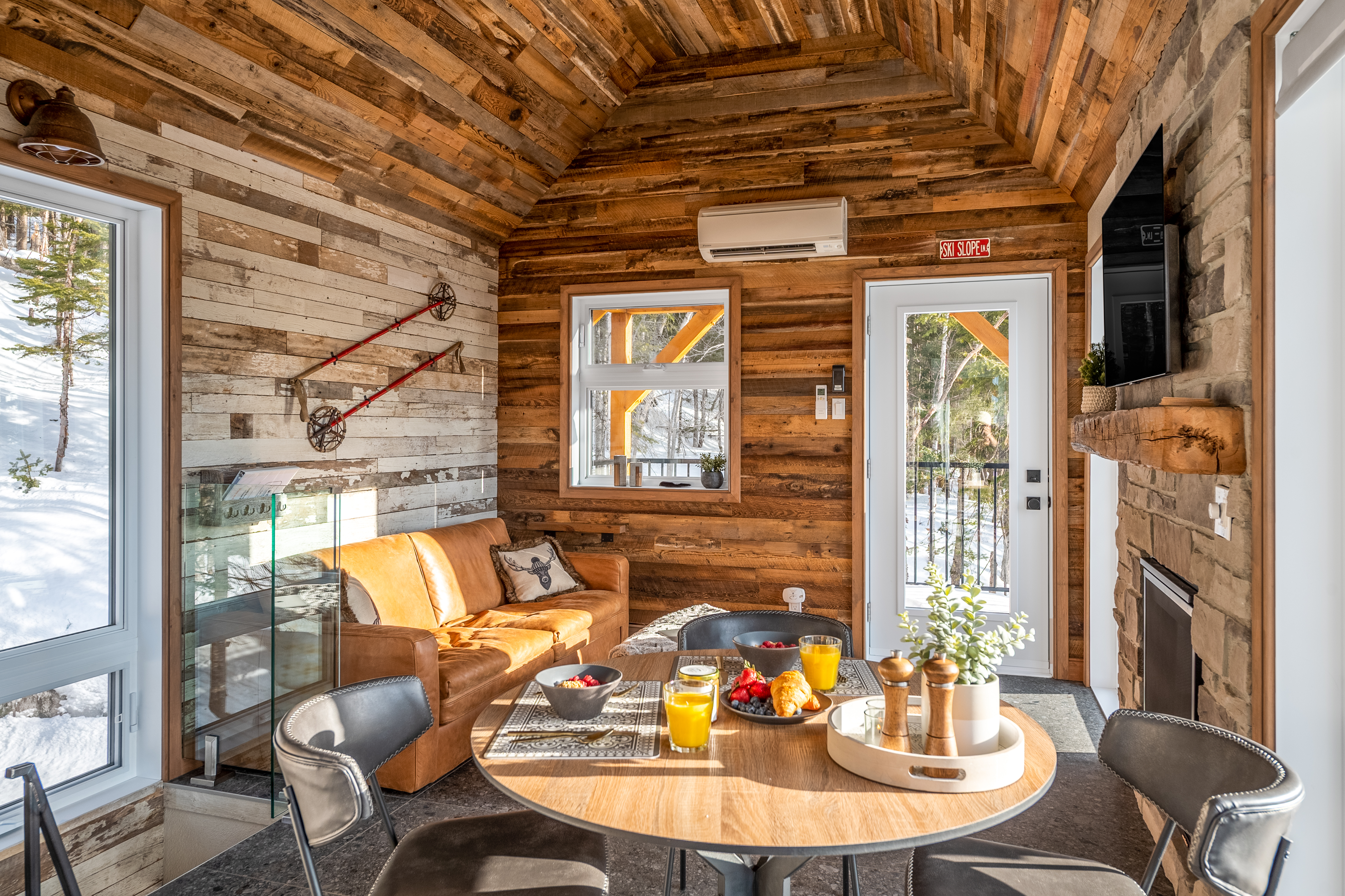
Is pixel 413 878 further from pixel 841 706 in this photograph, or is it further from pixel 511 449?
pixel 511 449

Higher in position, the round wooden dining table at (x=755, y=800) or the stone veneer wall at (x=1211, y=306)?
the stone veneer wall at (x=1211, y=306)

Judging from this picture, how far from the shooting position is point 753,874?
1.69m

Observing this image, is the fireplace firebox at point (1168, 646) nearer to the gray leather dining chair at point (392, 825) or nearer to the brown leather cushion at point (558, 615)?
the gray leather dining chair at point (392, 825)

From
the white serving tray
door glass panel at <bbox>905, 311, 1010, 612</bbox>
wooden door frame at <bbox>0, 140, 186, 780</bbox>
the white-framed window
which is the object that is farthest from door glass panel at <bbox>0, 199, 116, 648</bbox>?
door glass panel at <bbox>905, 311, 1010, 612</bbox>

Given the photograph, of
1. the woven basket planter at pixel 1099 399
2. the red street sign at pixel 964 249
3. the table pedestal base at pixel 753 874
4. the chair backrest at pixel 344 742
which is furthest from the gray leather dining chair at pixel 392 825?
the red street sign at pixel 964 249

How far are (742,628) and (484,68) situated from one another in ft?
8.89

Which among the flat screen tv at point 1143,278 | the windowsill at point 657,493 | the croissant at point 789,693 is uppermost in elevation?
the flat screen tv at point 1143,278

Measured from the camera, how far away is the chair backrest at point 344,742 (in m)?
1.48

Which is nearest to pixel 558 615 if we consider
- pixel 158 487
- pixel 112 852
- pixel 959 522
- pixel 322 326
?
pixel 322 326

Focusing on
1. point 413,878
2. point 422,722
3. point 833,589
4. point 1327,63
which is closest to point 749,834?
point 413,878

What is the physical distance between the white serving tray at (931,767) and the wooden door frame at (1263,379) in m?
0.70

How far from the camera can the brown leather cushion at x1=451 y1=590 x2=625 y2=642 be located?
400 cm

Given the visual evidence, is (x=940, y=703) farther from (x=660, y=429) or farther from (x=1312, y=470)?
(x=660, y=429)

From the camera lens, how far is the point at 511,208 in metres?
4.98
